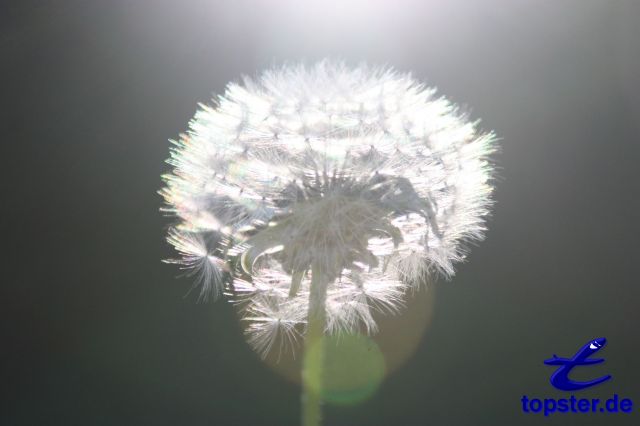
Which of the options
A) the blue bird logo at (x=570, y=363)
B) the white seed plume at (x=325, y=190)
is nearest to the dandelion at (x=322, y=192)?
the white seed plume at (x=325, y=190)

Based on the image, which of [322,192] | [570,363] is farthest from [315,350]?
[570,363]

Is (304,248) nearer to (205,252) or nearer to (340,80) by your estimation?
(205,252)

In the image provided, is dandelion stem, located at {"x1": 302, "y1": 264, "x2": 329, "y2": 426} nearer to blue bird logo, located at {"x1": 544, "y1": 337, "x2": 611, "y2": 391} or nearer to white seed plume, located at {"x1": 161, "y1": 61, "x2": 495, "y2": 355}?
white seed plume, located at {"x1": 161, "y1": 61, "x2": 495, "y2": 355}

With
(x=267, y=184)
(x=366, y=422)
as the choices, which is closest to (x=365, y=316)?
(x=267, y=184)

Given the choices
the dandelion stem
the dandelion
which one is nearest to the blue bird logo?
the dandelion

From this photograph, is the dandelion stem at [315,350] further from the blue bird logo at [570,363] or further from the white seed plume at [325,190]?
the blue bird logo at [570,363]

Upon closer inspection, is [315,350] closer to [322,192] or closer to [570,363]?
[322,192]

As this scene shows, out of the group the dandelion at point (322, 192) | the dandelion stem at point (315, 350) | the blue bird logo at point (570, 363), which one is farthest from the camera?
the blue bird logo at point (570, 363)
